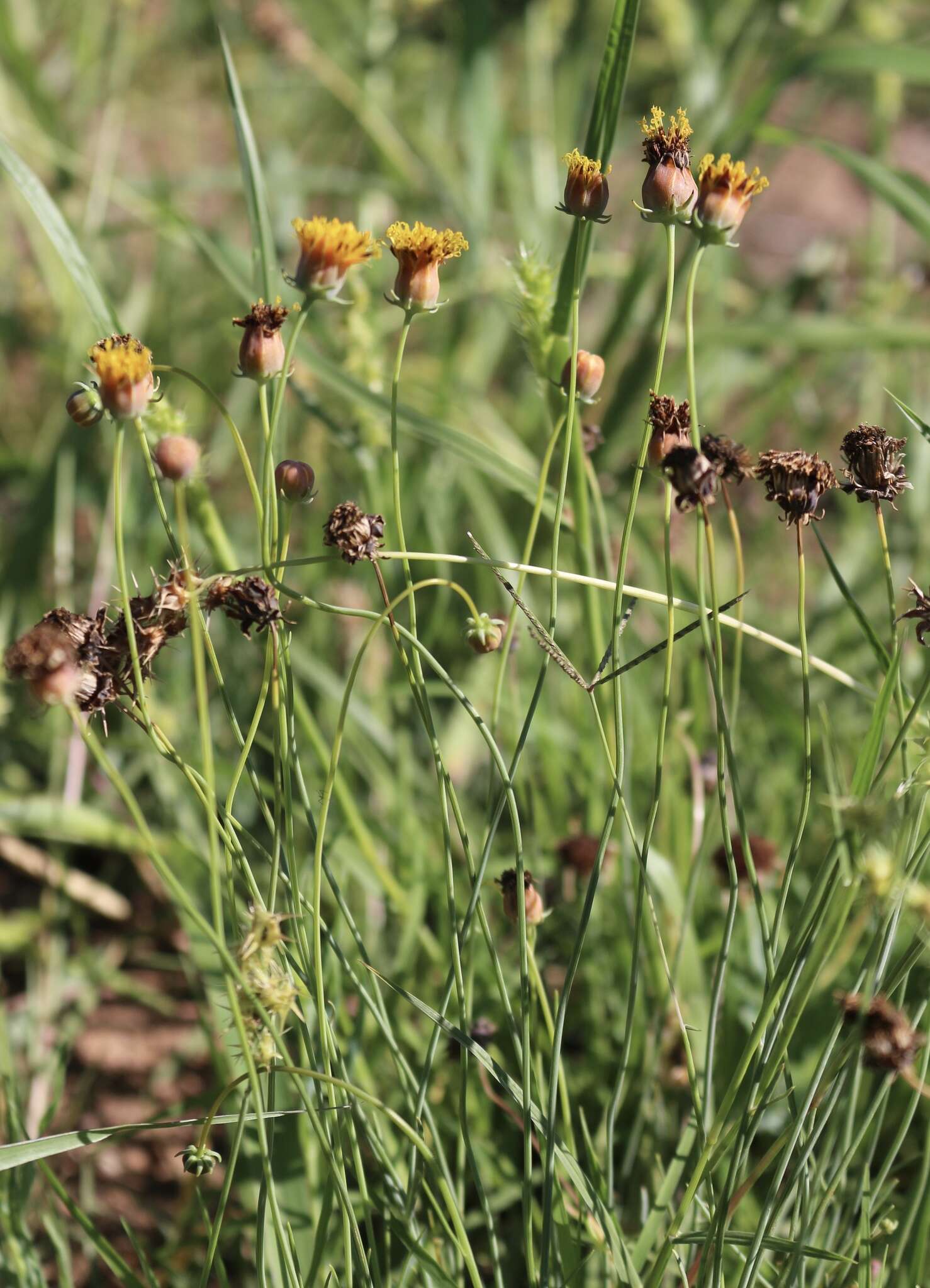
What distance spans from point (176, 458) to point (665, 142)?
13.0 inches

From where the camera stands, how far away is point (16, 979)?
137cm

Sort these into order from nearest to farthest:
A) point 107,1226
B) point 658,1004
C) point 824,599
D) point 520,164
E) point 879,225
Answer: point 658,1004 < point 107,1226 < point 824,599 < point 879,225 < point 520,164

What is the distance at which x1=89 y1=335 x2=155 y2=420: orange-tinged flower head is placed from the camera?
1.82 feet

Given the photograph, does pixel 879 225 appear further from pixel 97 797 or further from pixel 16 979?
pixel 16 979

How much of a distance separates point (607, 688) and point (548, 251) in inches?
41.7

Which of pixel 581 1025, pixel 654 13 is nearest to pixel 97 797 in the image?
pixel 581 1025

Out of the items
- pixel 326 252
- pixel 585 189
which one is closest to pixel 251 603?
pixel 326 252

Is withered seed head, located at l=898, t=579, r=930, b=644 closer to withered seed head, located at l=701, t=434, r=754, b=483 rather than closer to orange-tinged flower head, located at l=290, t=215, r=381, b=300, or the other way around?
withered seed head, located at l=701, t=434, r=754, b=483

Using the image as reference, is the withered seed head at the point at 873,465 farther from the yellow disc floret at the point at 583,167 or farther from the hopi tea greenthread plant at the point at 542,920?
the yellow disc floret at the point at 583,167

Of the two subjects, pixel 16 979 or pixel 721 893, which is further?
pixel 16 979

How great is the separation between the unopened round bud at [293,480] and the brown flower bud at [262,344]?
0.17ft

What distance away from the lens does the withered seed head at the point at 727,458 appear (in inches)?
25.5

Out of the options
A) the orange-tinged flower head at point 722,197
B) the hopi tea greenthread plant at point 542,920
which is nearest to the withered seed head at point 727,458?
the hopi tea greenthread plant at point 542,920

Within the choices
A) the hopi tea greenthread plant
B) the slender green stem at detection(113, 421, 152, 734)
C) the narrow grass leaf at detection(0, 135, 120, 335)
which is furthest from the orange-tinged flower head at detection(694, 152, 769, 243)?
the narrow grass leaf at detection(0, 135, 120, 335)
